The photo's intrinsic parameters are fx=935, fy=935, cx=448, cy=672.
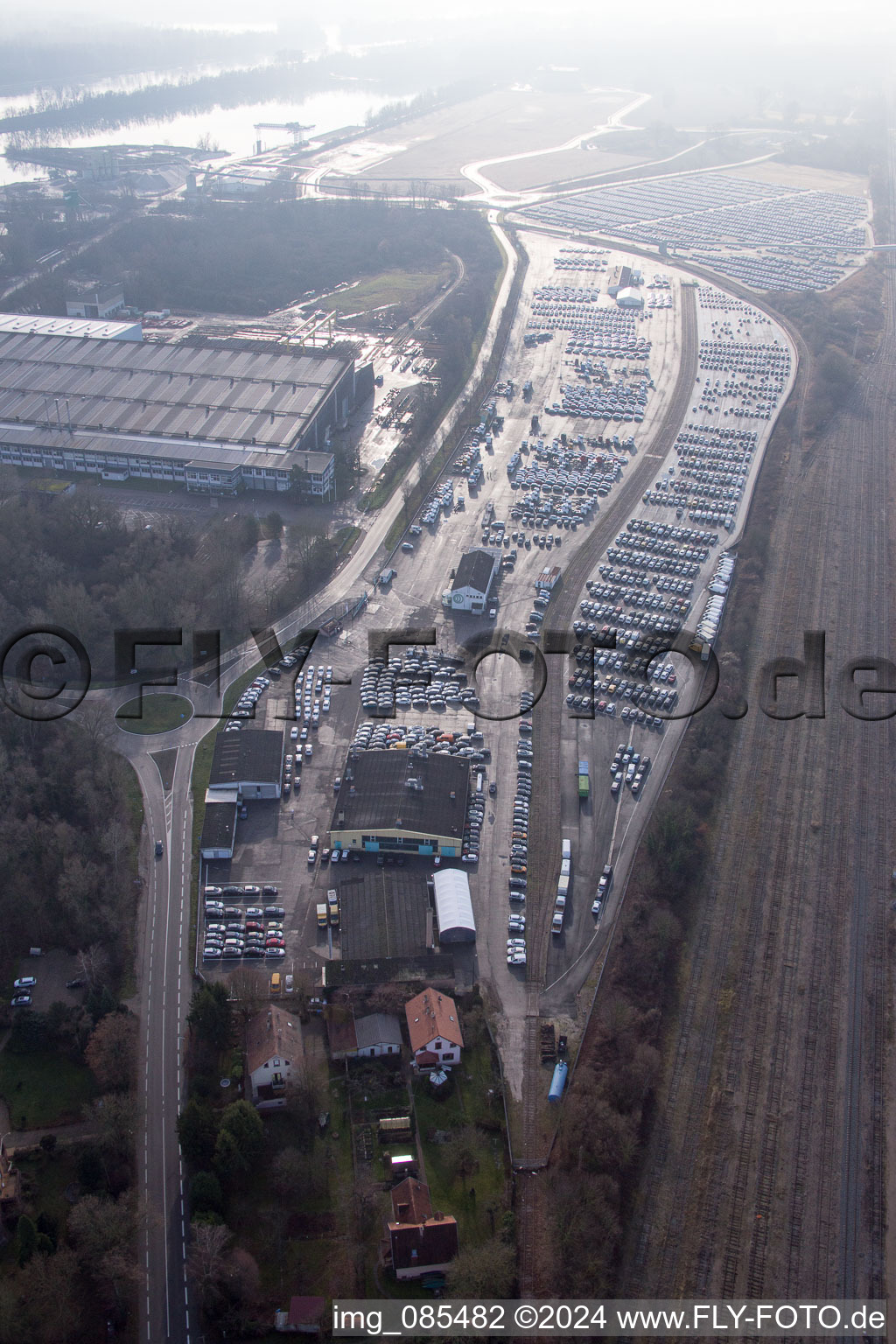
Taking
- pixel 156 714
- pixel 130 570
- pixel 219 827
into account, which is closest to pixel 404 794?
pixel 219 827

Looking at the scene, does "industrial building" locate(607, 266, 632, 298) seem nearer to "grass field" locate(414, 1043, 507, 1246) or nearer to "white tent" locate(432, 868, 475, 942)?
"white tent" locate(432, 868, 475, 942)

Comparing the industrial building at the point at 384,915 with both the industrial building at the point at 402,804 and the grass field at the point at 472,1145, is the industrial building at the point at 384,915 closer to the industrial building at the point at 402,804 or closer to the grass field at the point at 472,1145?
the industrial building at the point at 402,804

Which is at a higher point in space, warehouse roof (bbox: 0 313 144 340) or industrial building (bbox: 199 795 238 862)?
warehouse roof (bbox: 0 313 144 340)

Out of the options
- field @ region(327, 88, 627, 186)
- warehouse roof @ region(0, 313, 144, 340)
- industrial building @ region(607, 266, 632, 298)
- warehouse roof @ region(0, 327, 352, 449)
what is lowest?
warehouse roof @ region(0, 327, 352, 449)

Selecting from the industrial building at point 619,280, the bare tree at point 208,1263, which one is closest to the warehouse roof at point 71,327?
the industrial building at point 619,280

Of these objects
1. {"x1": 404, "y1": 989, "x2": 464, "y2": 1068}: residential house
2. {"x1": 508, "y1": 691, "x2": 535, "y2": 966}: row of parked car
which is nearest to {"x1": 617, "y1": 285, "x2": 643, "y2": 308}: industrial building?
{"x1": 508, "y1": 691, "x2": 535, "y2": 966}: row of parked car

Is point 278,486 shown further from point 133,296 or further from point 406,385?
point 133,296

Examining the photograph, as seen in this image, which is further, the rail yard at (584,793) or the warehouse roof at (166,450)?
the warehouse roof at (166,450)
